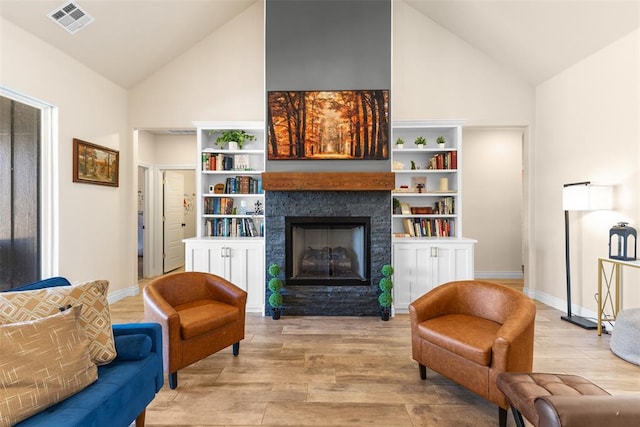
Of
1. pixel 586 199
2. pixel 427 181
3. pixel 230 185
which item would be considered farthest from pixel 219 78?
pixel 586 199

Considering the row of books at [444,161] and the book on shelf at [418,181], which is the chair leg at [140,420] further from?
the row of books at [444,161]

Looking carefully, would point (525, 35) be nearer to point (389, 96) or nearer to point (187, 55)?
point (389, 96)

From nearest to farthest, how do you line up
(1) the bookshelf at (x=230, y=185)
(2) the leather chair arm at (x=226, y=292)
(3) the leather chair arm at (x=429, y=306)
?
1. (3) the leather chair arm at (x=429, y=306)
2. (2) the leather chair arm at (x=226, y=292)
3. (1) the bookshelf at (x=230, y=185)

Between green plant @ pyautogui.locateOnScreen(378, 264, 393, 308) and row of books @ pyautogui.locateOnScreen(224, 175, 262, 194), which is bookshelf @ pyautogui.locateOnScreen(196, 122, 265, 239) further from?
green plant @ pyautogui.locateOnScreen(378, 264, 393, 308)

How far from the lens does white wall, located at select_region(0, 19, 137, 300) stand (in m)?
3.13

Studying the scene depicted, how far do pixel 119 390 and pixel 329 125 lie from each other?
129 inches

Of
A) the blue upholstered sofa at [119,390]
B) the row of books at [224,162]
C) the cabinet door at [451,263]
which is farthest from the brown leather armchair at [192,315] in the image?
the cabinet door at [451,263]

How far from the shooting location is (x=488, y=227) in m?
5.71

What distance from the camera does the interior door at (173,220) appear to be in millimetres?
6215

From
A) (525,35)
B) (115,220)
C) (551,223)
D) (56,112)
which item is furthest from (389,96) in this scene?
(115,220)

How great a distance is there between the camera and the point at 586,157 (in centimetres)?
371

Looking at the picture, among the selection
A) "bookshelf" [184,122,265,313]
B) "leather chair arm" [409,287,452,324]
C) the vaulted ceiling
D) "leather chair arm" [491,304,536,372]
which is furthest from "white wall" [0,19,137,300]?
"leather chair arm" [491,304,536,372]

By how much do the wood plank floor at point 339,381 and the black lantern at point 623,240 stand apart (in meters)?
0.84

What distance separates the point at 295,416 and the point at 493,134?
18.2ft
